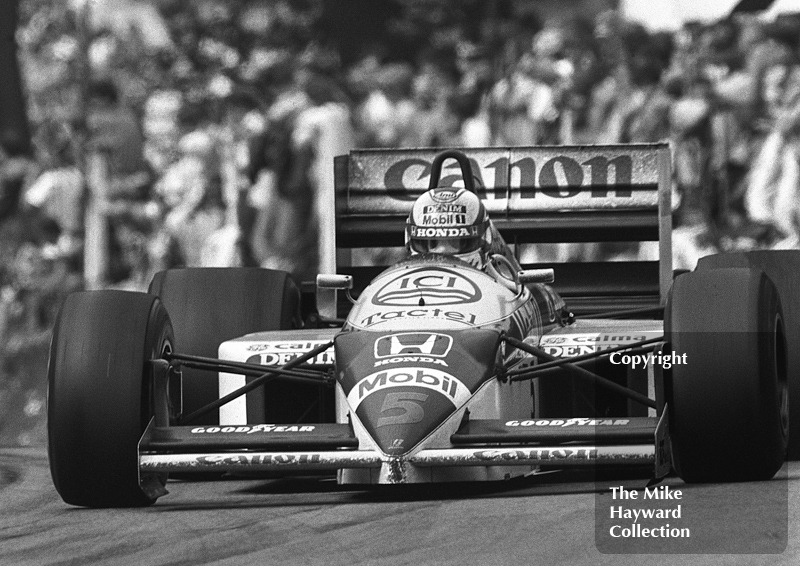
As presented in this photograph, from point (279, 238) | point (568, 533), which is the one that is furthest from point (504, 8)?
point (568, 533)

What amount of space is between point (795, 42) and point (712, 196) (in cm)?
145

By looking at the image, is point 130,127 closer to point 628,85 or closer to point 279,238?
point 279,238

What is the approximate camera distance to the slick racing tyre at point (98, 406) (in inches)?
240

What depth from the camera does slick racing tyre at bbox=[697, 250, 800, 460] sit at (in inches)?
286

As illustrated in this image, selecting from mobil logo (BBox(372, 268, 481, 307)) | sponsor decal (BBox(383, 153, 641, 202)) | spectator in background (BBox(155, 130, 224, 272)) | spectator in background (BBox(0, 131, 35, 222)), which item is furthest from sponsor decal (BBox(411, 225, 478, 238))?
spectator in background (BBox(0, 131, 35, 222))

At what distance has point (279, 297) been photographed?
855 centimetres

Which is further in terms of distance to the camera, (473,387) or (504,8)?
(504,8)

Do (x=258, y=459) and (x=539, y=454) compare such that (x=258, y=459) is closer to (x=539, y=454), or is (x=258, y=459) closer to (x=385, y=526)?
(x=385, y=526)

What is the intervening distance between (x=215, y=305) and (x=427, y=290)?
192cm

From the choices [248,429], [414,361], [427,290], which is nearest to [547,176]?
[427,290]

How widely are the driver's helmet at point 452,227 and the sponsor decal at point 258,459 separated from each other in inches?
73.2

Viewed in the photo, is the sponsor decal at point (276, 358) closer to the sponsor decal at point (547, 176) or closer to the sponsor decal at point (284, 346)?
the sponsor decal at point (284, 346)

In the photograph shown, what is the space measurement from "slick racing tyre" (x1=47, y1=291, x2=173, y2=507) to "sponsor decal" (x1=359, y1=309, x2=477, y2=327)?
42.0 inches

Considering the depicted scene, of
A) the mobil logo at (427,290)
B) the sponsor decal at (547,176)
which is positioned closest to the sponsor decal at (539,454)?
the mobil logo at (427,290)
